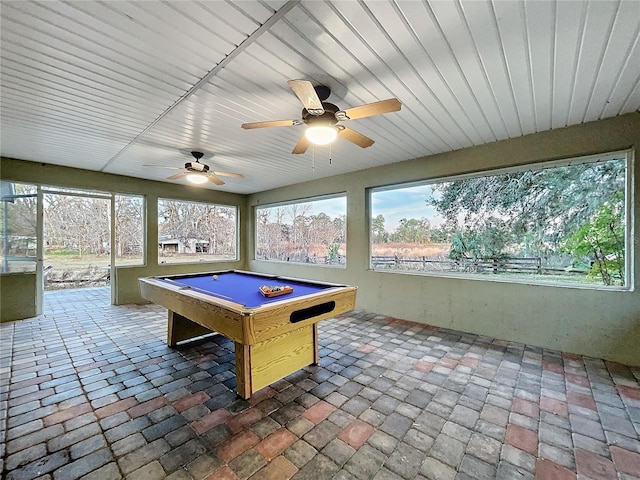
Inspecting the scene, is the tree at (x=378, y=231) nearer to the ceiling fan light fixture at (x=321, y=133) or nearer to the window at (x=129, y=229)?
the ceiling fan light fixture at (x=321, y=133)

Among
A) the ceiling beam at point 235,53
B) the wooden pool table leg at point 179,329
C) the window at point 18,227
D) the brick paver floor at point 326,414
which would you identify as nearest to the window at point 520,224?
the brick paver floor at point 326,414

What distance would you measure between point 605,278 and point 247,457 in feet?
12.7

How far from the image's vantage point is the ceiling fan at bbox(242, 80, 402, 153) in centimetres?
185

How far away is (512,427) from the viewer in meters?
1.88

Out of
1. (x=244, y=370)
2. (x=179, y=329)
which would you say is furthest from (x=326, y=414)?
(x=179, y=329)

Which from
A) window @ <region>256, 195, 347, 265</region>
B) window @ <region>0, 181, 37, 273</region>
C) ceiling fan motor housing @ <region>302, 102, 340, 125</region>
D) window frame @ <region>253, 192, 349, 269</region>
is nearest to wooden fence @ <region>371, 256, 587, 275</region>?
window frame @ <region>253, 192, 349, 269</region>

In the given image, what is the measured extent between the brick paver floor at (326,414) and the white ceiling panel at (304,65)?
246 centimetres

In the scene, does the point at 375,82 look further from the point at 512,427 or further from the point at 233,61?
the point at 512,427

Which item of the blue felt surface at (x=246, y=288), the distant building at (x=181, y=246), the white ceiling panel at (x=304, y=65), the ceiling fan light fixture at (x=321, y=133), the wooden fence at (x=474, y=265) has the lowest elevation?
the blue felt surface at (x=246, y=288)

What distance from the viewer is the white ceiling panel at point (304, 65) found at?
59.6 inches

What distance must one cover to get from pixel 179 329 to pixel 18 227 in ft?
11.3

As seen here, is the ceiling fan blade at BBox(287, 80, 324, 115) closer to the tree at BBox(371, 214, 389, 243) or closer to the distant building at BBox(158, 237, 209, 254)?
the tree at BBox(371, 214, 389, 243)

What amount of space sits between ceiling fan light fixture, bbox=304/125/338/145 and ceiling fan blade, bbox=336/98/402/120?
0.66 feet

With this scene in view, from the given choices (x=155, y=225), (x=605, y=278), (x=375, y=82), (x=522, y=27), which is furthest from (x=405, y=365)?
(x=155, y=225)
